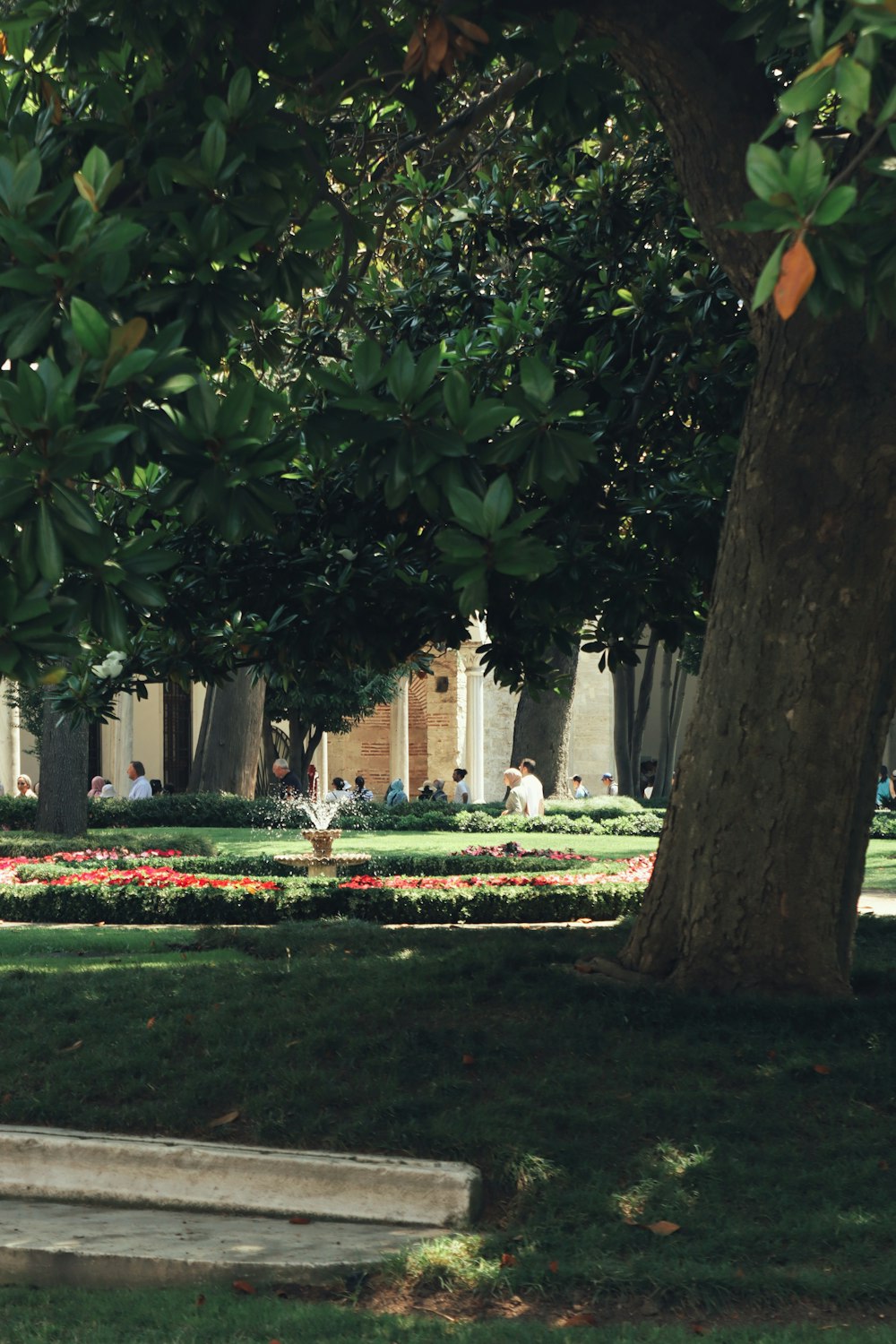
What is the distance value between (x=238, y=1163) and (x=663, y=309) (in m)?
5.57

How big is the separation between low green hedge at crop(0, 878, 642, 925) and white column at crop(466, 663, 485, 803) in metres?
27.7

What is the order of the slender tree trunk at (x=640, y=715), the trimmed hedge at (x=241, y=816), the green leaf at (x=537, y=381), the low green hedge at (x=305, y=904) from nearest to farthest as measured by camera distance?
1. the green leaf at (x=537, y=381)
2. the low green hedge at (x=305, y=904)
3. the trimmed hedge at (x=241, y=816)
4. the slender tree trunk at (x=640, y=715)

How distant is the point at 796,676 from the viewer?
6512 mm

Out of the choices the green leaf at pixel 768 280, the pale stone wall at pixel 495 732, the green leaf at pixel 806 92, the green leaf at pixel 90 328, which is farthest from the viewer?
the pale stone wall at pixel 495 732

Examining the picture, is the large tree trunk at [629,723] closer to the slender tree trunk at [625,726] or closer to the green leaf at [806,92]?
the slender tree trunk at [625,726]

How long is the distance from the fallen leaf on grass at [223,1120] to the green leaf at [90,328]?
3.48 m

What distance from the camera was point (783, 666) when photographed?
21.4 feet

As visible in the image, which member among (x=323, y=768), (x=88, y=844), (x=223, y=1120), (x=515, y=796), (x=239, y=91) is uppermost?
(x=239, y=91)

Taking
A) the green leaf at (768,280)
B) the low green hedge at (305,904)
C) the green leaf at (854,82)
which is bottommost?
the low green hedge at (305,904)

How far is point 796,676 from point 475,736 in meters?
34.9

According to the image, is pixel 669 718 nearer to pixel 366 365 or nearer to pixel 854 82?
pixel 366 365

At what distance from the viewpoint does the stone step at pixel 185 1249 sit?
4.70 meters

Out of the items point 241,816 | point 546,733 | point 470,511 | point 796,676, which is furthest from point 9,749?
point 470,511

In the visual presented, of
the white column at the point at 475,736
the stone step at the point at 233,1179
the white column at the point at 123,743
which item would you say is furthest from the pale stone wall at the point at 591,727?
the stone step at the point at 233,1179
